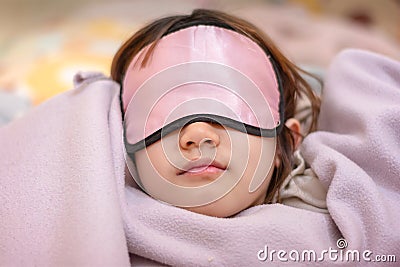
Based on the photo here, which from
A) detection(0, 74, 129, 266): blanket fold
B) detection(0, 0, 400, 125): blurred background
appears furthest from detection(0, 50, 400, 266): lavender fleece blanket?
detection(0, 0, 400, 125): blurred background

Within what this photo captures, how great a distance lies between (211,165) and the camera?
26.7 inches

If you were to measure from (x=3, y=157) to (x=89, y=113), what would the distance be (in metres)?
0.13

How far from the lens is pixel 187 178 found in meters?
0.68

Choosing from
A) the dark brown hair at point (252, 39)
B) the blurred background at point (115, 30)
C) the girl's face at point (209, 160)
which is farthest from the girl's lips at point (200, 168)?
the blurred background at point (115, 30)

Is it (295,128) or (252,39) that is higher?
(252,39)

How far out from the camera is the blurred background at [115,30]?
1.35 metres

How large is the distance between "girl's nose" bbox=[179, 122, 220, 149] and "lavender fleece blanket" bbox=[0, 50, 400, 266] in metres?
0.08

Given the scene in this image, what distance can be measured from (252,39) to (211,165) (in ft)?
0.64

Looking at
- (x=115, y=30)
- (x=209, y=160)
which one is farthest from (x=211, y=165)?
(x=115, y=30)

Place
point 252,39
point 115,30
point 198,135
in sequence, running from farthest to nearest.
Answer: point 115,30 → point 252,39 → point 198,135

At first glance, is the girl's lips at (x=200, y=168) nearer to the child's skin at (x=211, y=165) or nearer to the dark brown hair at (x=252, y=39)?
the child's skin at (x=211, y=165)

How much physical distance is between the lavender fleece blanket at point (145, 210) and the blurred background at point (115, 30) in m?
0.54

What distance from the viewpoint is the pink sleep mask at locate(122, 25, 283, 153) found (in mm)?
683

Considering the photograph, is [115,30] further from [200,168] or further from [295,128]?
[200,168]
